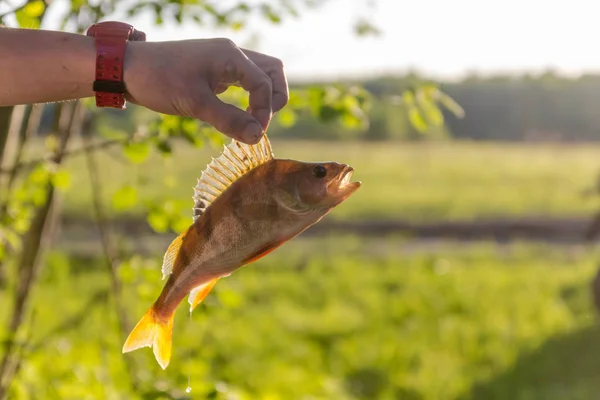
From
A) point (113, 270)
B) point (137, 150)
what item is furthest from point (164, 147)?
point (113, 270)

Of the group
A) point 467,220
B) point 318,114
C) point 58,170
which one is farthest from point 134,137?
point 467,220

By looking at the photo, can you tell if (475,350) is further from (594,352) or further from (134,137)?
(134,137)

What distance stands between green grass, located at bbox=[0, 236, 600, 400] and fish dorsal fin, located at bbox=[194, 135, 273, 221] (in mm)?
2127

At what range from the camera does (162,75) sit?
155 centimetres

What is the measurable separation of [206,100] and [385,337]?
8.49m

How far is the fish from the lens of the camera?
5.04 ft

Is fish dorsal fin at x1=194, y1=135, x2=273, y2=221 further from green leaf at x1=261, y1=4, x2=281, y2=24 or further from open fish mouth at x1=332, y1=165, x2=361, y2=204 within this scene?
green leaf at x1=261, y1=4, x2=281, y2=24

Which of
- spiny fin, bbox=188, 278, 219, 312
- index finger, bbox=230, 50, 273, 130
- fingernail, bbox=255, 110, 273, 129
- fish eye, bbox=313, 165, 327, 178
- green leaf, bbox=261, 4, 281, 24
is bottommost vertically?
spiny fin, bbox=188, 278, 219, 312

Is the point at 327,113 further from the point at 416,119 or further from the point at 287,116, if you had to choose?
the point at 416,119

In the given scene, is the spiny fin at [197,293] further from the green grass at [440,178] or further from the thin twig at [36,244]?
the green grass at [440,178]

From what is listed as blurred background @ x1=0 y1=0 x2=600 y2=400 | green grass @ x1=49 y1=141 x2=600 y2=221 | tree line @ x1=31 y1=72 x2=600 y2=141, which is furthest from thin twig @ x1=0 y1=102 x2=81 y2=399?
tree line @ x1=31 y1=72 x2=600 y2=141

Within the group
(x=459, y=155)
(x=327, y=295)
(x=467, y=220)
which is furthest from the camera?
(x=459, y=155)

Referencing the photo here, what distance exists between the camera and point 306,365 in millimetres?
8945

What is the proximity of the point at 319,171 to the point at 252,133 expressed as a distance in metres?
0.14
